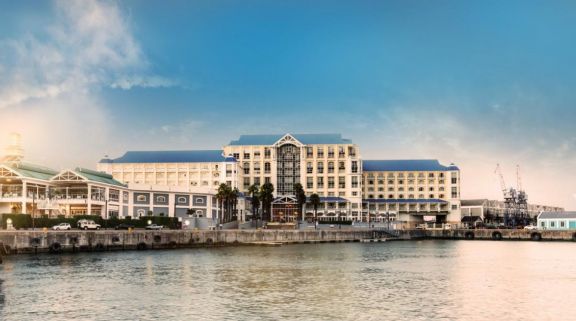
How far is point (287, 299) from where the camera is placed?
62.8 m

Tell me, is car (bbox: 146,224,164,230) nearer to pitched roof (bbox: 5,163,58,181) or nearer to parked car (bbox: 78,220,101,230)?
parked car (bbox: 78,220,101,230)

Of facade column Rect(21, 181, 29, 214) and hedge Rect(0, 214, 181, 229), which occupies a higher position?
facade column Rect(21, 181, 29, 214)

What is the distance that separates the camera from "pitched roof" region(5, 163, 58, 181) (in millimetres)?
139625

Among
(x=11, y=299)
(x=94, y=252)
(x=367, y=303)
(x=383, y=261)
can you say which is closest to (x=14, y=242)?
(x=94, y=252)

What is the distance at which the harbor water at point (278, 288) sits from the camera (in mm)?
55500

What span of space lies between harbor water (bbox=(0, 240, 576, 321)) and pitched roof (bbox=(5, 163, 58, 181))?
3901cm

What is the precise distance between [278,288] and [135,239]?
209ft

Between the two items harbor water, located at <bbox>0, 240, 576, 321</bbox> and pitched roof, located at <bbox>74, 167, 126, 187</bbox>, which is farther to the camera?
pitched roof, located at <bbox>74, 167, 126, 187</bbox>

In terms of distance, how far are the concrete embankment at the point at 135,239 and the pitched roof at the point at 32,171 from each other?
28848 mm

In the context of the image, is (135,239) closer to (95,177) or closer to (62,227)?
(62,227)

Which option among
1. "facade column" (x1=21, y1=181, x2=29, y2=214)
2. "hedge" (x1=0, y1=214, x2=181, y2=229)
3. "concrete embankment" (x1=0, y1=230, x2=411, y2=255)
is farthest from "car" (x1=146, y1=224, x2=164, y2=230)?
"facade column" (x1=21, y1=181, x2=29, y2=214)

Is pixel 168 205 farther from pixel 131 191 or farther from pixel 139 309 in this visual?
pixel 139 309

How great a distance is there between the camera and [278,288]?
70625 millimetres

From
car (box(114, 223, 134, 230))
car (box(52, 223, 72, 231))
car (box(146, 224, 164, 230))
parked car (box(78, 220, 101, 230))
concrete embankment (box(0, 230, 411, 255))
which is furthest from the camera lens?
car (box(146, 224, 164, 230))
